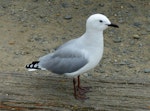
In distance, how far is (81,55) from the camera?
270 cm

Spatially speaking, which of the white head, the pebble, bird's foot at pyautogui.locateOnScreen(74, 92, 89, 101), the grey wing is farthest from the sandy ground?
the white head

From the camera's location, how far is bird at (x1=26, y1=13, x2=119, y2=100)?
8.67 feet

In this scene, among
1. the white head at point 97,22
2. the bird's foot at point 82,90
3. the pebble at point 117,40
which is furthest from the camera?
the pebble at point 117,40

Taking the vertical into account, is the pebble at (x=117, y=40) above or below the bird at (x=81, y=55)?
below

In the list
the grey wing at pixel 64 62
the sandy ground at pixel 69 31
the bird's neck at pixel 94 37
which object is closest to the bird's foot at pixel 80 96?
the grey wing at pixel 64 62

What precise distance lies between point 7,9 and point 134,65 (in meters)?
2.25

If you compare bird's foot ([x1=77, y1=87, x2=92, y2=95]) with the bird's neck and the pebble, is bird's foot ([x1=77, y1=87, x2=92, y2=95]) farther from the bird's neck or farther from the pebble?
the pebble

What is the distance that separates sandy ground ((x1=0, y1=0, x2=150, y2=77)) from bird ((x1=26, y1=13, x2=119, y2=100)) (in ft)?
3.52

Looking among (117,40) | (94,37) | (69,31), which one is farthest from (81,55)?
(69,31)

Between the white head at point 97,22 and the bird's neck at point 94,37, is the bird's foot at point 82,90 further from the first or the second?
the white head at point 97,22

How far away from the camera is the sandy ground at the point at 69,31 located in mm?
4094

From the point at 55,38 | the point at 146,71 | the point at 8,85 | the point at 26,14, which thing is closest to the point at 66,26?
the point at 55,38

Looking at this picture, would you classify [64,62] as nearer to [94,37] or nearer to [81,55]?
[81,55]

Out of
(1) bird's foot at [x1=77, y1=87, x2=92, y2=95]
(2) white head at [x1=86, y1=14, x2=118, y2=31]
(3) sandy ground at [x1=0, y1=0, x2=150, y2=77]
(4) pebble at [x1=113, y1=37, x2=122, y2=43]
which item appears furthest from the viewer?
(4) pebble at [x1=113, y1=37, x2=122, y2=43]
